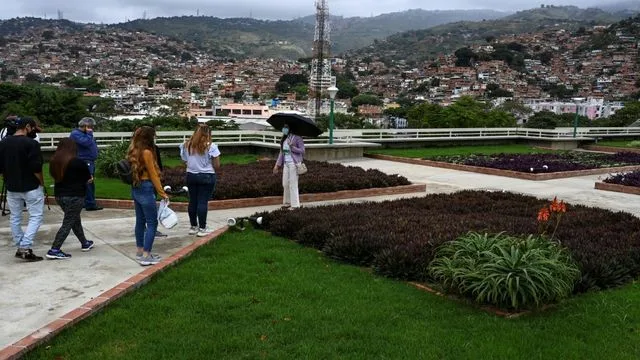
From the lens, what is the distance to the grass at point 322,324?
14.0 ft

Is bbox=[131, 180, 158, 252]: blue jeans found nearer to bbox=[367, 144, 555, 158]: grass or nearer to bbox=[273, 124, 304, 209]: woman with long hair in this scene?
bbox=[273, 124, 304, 209]: woman with long hair

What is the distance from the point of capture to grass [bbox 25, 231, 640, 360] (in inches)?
168

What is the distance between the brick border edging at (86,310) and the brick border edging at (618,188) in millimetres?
10180

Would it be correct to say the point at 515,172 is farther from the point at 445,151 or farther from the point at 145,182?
the point at 145,182

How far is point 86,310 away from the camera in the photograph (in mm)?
4934

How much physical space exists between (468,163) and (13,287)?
14435mm

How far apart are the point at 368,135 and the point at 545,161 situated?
802cm

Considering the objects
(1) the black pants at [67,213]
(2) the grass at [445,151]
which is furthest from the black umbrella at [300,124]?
(2) the grass at [445,151]

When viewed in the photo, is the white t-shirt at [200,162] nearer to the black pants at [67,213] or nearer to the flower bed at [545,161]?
the black pants at [67,213]

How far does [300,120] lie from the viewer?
9648 millimetres

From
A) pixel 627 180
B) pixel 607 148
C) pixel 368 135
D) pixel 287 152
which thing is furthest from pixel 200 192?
pixel 607 148

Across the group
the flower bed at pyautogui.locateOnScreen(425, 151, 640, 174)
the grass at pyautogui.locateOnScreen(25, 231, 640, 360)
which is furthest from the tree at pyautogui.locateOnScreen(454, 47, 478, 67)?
the grass at pyautogui.locateOnScreen(25, 231, 640, 360)

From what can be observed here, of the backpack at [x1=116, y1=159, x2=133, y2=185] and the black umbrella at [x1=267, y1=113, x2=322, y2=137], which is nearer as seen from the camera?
the backpack at [x1=116, y1=159, x2=133, y2=185]

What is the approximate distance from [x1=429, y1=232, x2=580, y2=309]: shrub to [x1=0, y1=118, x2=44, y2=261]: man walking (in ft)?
13.3
